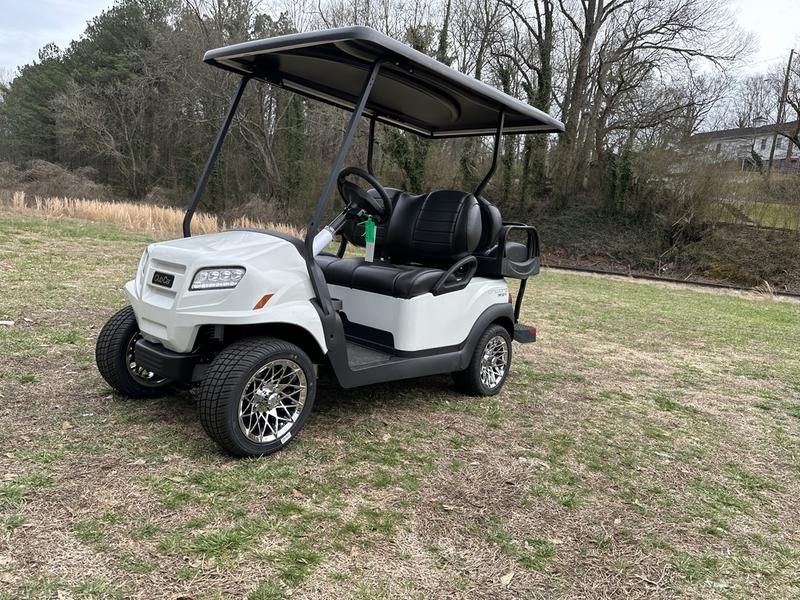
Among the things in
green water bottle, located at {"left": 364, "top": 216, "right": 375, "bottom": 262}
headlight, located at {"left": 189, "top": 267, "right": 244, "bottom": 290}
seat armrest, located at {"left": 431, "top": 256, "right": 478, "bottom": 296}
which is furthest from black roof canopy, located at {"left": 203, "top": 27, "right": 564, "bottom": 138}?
headlight, located at {"left": 189, "top": 267, "right": 244, "bottom": 290}

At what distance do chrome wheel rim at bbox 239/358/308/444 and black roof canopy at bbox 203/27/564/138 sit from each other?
5.13ft

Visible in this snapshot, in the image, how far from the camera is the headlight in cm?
266

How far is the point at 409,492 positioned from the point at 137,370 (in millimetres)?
1765

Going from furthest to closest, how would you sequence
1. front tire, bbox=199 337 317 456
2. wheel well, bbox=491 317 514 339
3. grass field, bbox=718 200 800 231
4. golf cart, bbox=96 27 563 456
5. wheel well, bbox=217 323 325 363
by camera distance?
grass field, bbox=718 200 800 231
wheel well, bbox=491 317 514 339
wheel well, bbox=217 323 325 363
golf cart, bbox=96 27 563 456
front tire, bbox=199 337 317 456

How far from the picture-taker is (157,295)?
2848mm

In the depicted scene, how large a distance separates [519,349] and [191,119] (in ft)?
70.7

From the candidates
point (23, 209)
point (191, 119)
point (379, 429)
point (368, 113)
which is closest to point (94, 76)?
point (191, 119)

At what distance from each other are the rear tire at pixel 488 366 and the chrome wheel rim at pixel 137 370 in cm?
189

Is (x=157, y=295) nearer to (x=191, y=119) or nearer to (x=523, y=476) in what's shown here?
(x=523, y=476)

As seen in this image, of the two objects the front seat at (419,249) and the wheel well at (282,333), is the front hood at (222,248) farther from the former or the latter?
the front seat at (419,249)

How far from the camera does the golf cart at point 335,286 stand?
2689mm

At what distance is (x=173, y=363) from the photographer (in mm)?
2773

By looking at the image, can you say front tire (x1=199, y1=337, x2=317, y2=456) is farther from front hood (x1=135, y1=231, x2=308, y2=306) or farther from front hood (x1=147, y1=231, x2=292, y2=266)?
front hood (x1=147, y1=231, x2=292, y2=266)

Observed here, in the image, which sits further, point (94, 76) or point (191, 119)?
point (94, 76)
